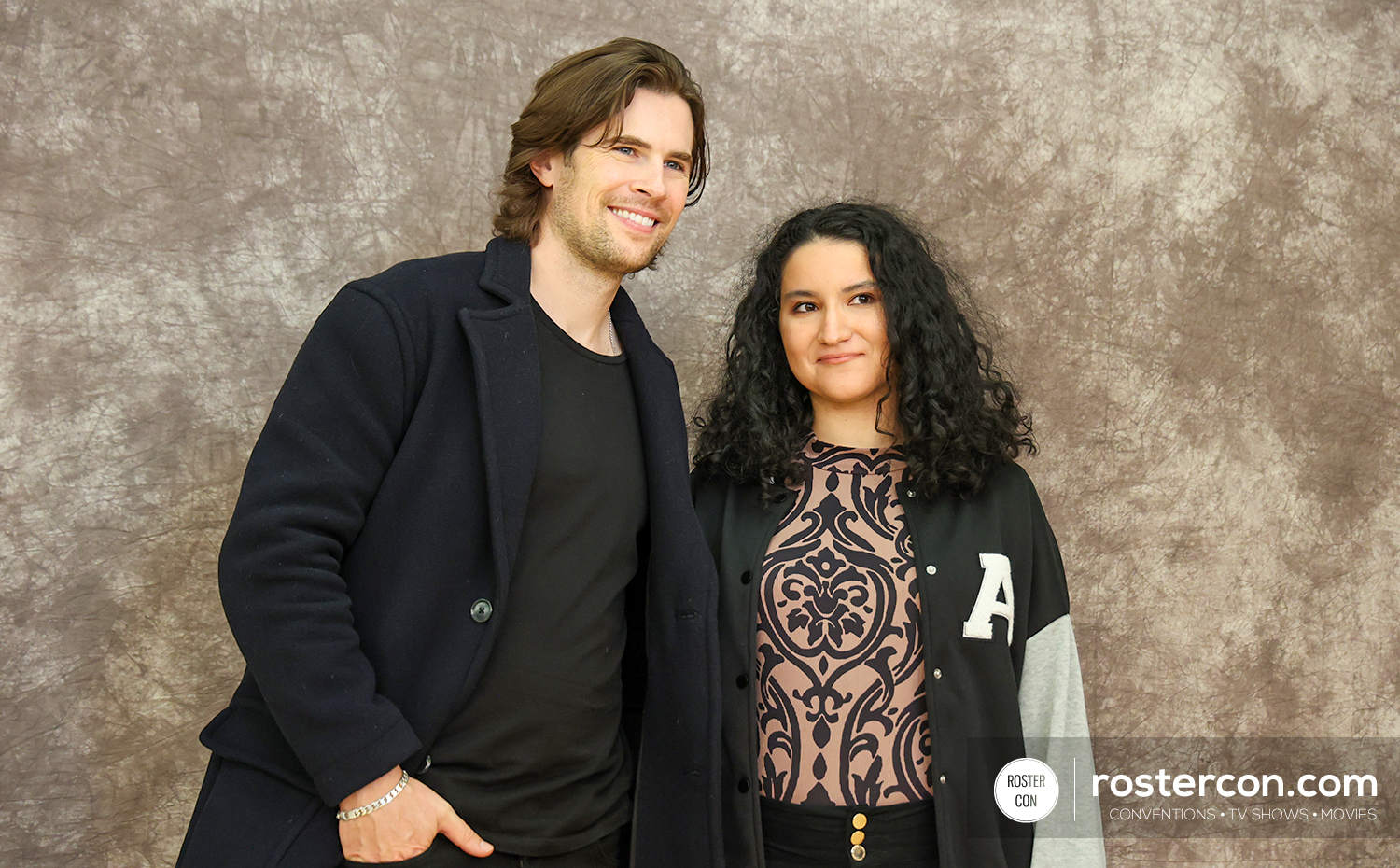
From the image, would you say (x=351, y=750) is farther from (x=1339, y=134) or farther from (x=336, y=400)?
(x=1339, y=134)

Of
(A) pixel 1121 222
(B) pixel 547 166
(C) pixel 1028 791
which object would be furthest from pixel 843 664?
(A) pixel 1121 222

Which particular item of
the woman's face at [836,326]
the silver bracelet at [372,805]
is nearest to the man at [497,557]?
the silver bracelet at [372,805]

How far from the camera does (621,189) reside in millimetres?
1971

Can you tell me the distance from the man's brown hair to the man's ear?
0.01m

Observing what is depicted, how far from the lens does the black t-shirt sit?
1.72m

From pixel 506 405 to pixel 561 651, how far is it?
448mm

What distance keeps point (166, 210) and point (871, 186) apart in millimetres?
1945

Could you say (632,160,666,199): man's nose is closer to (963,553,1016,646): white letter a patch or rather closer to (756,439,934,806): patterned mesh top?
(756,439,934,806): patterned mesh top

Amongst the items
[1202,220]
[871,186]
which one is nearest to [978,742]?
Answer: [871,186]

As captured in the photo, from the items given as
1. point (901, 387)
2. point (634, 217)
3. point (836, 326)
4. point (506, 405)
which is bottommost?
point (506, 405)

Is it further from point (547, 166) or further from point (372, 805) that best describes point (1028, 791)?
point (547, 166)

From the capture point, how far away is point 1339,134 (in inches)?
121

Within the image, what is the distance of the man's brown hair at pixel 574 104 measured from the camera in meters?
1.98

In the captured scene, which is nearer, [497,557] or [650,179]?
[497,557]
